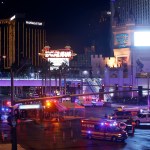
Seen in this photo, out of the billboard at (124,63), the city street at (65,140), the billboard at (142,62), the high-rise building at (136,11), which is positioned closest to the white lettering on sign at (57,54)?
the high-rise building at (136,11)

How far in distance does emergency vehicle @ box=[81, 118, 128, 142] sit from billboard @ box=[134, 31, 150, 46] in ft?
275

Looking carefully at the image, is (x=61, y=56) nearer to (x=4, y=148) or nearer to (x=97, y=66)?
(x=97, y=66)

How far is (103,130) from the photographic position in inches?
1833

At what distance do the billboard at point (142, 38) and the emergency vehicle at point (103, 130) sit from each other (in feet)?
275

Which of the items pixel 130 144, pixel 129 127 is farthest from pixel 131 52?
pixel 130 144

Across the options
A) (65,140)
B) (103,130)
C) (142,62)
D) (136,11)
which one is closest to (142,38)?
(142,62)

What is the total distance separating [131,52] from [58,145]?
90149mm

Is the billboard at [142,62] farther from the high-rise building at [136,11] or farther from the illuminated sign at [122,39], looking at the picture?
the high-rise building at [136,11]

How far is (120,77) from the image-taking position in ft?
425

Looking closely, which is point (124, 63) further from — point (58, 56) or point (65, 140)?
point (65, 140)

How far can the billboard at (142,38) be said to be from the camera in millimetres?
128663

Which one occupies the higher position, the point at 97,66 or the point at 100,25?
the point at 100,25

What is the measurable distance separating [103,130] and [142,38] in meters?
86.4

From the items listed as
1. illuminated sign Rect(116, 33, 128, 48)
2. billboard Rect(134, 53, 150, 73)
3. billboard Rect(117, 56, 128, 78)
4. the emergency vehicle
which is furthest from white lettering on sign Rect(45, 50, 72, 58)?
the emergency vehicle
